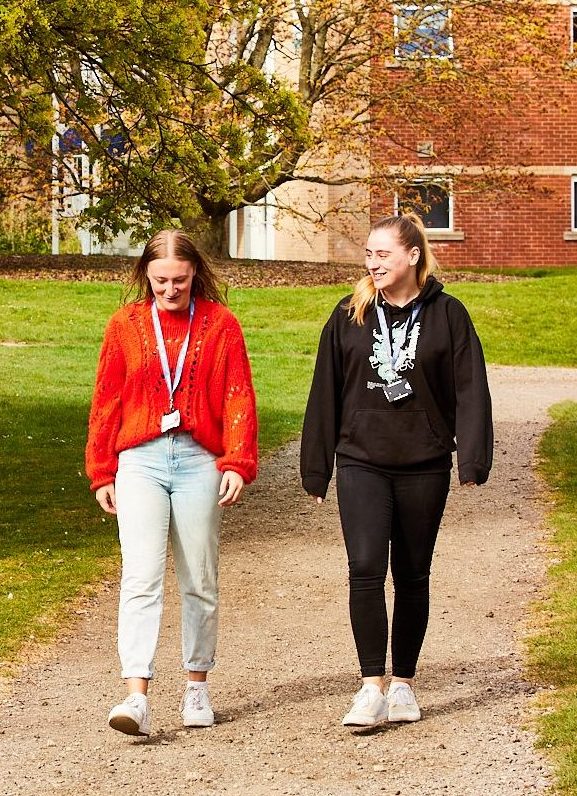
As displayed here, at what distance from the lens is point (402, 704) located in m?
5.84

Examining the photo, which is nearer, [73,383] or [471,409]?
[471,409]

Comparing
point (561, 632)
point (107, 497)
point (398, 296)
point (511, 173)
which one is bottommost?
point (561, 632)

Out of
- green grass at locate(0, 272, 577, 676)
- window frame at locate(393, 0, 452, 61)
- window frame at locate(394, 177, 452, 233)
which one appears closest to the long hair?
green grass at locate(0, 272, 577, 676)

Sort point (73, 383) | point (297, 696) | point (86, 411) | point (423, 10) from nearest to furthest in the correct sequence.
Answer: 1. point (297, 696)
2. point (86, 411)
3. point (73, 383)
4. point (423, 10)

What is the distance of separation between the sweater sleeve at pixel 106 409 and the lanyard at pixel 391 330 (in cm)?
94

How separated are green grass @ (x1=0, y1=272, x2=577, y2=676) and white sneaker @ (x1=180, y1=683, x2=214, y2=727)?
5.02 feet

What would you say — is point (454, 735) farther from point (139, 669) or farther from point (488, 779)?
point (139, 669)

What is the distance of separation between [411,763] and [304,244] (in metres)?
31.2

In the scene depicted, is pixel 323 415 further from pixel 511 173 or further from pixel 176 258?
pixel 511 173

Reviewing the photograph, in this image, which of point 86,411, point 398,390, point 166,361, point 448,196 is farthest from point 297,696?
point 448,196

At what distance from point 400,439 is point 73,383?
13.5m

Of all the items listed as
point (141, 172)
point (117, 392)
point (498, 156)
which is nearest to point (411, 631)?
point (117, 392)

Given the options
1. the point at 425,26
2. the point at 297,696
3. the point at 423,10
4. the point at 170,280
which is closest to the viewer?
the point at 170,280

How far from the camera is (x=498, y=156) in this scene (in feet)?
103
